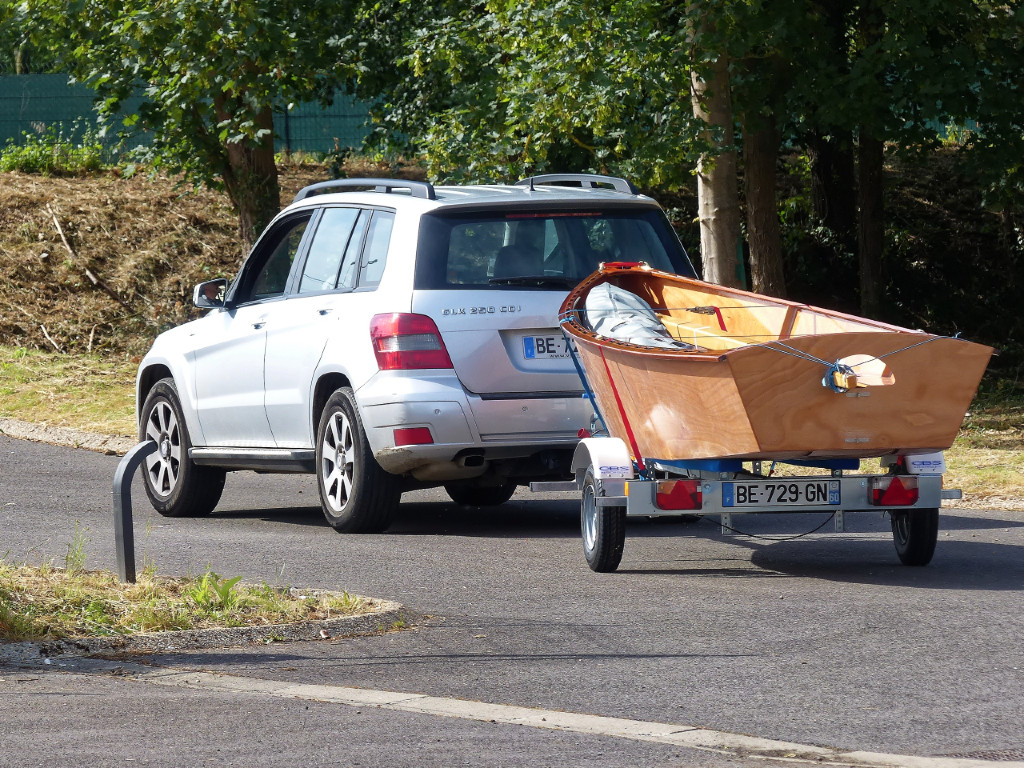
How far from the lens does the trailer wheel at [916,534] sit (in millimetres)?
8328

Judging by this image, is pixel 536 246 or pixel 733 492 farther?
pixel 536 246

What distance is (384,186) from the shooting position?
396 inches

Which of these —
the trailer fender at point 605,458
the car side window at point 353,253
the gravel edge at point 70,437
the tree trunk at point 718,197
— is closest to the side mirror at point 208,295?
the car side window at point 353,253

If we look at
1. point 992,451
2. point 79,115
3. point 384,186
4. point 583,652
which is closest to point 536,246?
point 384,186

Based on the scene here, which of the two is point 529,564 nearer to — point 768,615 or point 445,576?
point 445,576

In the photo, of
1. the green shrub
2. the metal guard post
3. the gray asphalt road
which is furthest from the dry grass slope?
the metal guard post

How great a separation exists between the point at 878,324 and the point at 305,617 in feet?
11.7

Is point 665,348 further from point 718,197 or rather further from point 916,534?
point 718,197

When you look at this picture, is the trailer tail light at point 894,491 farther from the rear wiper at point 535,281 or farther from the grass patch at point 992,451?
the grass patch at point 992,451

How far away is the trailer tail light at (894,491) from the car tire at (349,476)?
3032 mm

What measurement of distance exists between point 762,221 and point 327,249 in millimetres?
10048

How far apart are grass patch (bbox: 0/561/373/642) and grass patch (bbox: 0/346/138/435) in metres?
8.98

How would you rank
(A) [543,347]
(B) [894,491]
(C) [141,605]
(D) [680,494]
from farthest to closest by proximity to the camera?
(A) [543,347] < (B) [894,491] < (D) [680,494] < (C) [141,605]

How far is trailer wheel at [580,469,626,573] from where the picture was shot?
26.6ft
